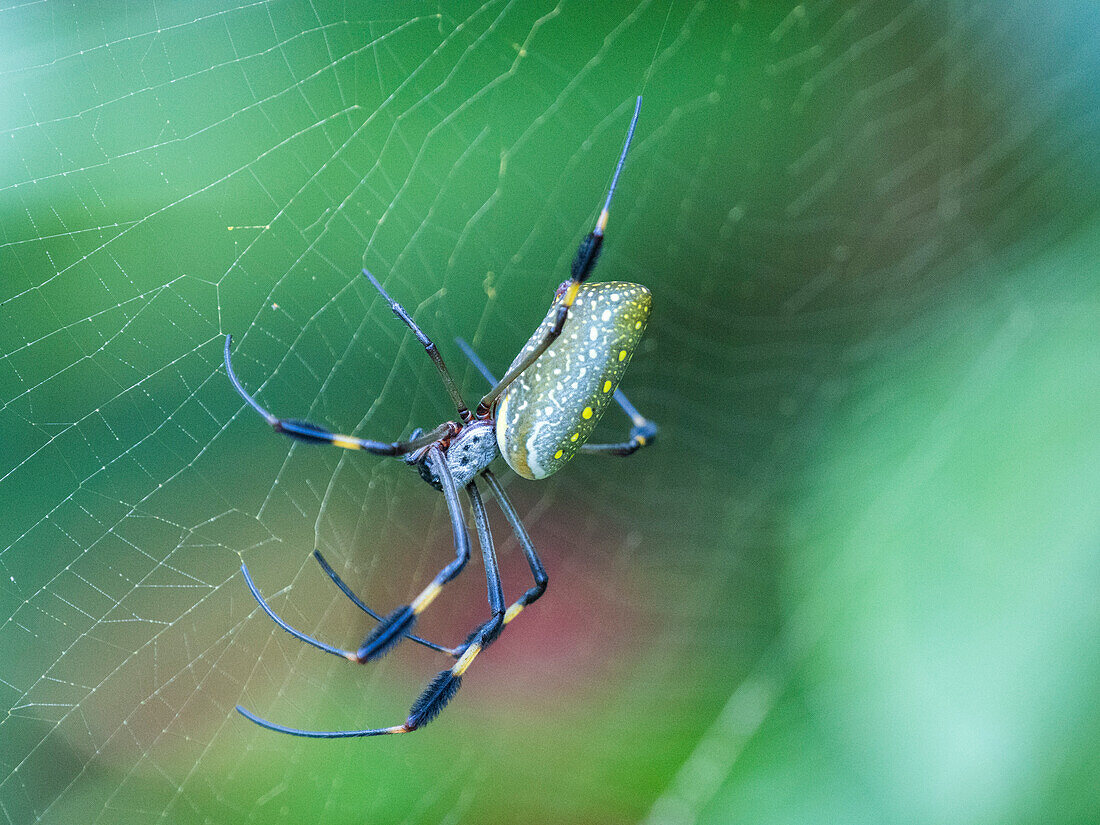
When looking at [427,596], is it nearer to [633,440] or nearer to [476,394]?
[633,440]

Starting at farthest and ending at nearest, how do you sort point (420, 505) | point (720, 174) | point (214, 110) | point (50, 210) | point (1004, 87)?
point (1004, 87) → point (720, 174) → point (420, 505) → point (214, 110) → point (50, 210)

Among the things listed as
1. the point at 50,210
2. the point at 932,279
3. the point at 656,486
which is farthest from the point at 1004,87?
the point at 50,210

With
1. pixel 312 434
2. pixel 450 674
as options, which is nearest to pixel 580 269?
pixel 312 434

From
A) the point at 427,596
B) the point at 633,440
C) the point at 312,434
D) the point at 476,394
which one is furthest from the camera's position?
the point at 476,394

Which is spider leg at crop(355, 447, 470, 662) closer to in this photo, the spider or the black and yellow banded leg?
the spider

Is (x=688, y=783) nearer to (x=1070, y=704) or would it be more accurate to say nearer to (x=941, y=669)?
(x=941, y=669)

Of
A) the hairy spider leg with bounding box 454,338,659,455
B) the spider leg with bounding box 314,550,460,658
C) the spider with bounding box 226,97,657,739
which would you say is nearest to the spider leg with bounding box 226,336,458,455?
the spider with bounding box 226,97,657,739

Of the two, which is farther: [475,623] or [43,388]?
[475,623]
